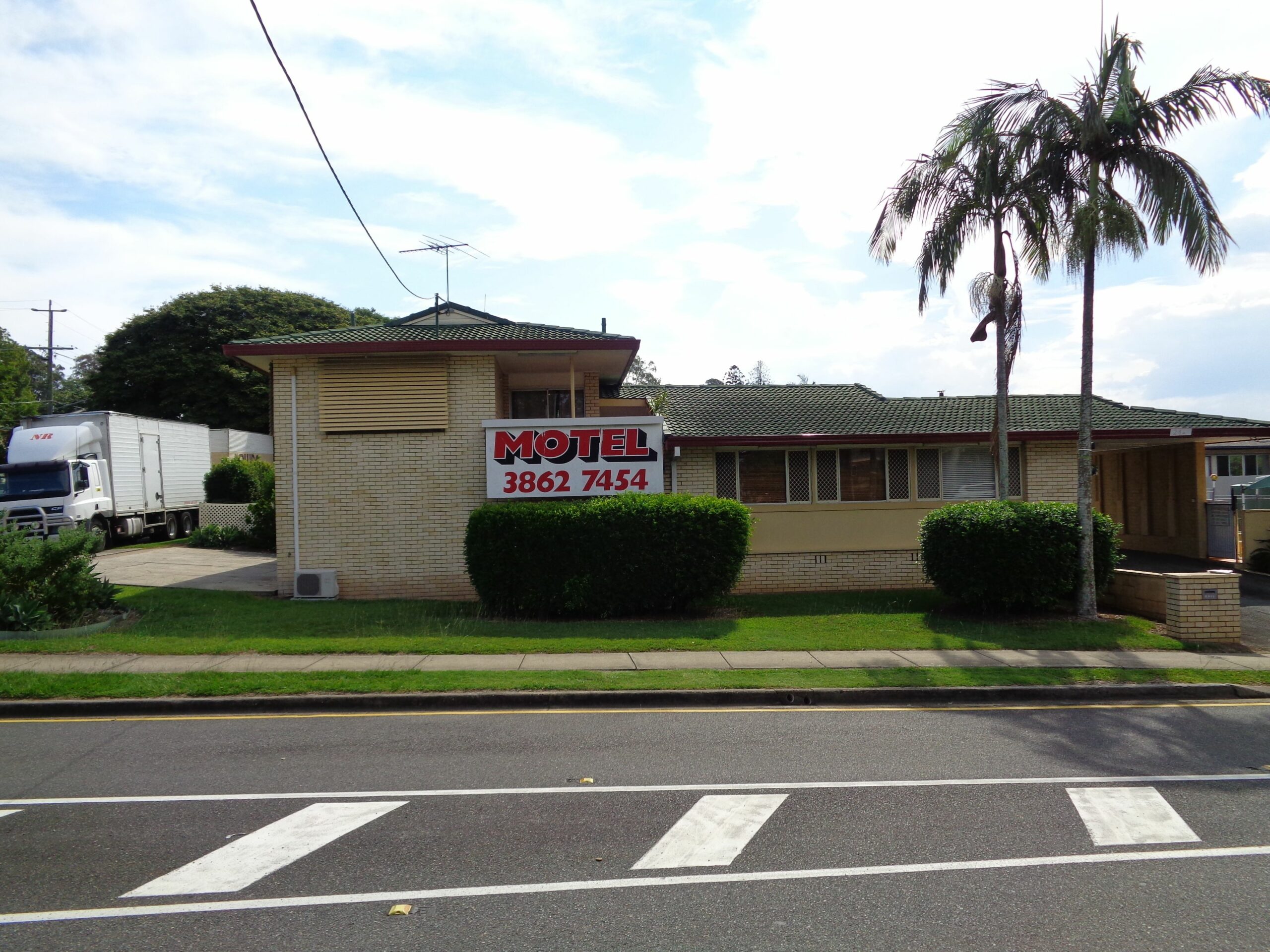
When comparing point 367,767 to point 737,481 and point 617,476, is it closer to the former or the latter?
point 617,476

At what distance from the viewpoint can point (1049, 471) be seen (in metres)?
18.4

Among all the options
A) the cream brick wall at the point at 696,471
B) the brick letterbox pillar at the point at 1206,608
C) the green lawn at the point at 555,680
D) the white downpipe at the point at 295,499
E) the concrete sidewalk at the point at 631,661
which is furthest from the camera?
the cream brick wall at the point at 696,471

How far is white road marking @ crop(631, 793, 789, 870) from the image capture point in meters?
5.15

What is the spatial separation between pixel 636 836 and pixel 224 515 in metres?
27.3

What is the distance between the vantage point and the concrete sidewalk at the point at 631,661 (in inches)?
420

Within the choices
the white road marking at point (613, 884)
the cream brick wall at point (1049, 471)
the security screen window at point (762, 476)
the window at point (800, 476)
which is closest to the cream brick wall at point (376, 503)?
the security screen window at point (762, 476)

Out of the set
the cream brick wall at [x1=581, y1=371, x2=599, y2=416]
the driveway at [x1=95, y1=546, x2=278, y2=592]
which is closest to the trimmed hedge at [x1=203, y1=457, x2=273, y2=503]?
the driveway at [x1=95, y1=546, x2=278, y2=592]

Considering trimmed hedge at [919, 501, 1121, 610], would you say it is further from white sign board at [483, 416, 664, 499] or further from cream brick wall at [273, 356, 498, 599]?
cream brick wall at [273, 356, 498, 599]

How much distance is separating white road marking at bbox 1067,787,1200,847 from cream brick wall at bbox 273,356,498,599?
39.2 feet

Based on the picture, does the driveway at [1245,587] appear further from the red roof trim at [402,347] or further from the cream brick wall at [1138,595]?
the red roof trim at [402,347]

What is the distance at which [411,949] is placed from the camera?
4.05 m

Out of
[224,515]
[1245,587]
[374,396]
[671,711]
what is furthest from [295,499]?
[1245,587]

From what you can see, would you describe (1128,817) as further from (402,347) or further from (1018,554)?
(402,347)

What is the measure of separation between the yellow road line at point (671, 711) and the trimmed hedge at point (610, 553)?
4.80 meters
